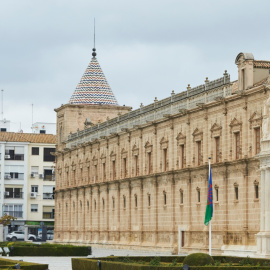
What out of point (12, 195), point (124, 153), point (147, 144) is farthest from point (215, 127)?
point (12, 195)

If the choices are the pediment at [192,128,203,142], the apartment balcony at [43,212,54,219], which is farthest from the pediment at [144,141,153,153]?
the apartment balcony at [43,212,54,219]

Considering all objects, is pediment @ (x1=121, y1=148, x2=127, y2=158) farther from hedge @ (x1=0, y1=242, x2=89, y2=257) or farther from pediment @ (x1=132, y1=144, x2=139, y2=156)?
hedge @ (x1=0, y1=242, x2=89, y2=257)

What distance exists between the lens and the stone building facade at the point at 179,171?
53312 millimetres

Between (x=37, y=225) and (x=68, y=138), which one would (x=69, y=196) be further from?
(x=37, y=225)

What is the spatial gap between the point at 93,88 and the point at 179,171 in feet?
112

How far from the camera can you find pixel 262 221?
46688 millimetres

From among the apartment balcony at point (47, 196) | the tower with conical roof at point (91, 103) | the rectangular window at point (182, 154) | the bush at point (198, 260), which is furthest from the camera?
the apartment balcony at point (47, 196)

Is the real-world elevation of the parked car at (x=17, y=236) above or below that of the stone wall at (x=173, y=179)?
below

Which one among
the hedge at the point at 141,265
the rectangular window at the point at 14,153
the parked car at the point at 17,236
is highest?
the rectangular window at the point at 14,153

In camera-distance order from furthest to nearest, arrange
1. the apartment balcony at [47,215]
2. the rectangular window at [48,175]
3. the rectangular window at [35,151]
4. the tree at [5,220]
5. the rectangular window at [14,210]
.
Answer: the rectangular window at [48,175], the apartment balcony at [47,215], the rectangular window at [35,151], the rectangular window at [14,210], the tree at [5,220]

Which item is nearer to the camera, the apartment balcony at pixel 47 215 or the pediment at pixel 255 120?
the pediment at pixel 255 120

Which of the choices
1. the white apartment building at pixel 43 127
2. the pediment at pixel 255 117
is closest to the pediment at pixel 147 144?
the pediment at pixel 255 117

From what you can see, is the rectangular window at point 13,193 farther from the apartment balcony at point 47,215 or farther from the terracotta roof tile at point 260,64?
the terracotta roof tile at point 260,64

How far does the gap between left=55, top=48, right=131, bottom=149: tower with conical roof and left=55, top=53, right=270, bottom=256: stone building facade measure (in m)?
3.03
